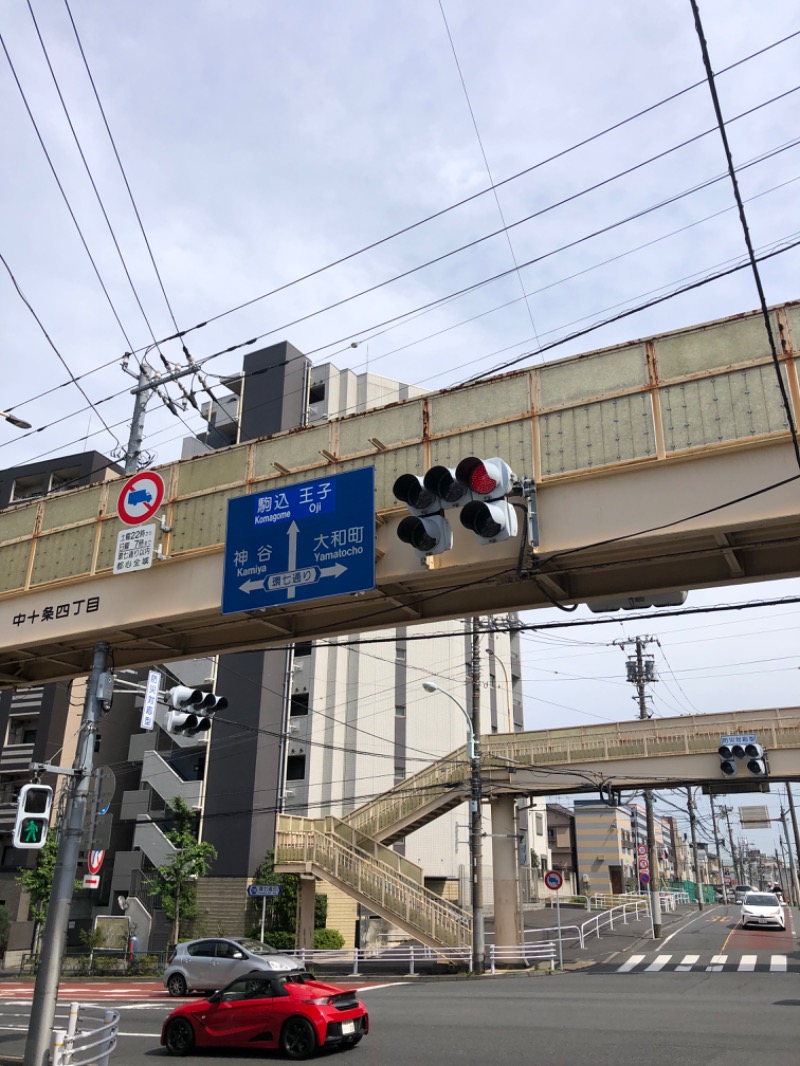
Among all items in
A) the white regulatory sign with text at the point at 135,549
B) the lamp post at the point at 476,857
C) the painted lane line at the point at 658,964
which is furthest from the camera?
the lamp post at the point at 476,857

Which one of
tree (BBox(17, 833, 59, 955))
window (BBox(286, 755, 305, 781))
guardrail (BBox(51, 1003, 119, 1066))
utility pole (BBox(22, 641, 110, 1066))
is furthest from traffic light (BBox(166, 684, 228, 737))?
window (BBox(286, 755, 305, 781))

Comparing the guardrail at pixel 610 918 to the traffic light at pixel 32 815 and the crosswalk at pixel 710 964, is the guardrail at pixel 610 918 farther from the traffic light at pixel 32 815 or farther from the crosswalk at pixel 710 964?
the traffic light at pixel 32 815

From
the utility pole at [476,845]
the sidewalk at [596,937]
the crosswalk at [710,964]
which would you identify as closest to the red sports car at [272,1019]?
the utility pole at [476,845]

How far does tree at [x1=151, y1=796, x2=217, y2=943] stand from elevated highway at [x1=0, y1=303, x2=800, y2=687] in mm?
20539

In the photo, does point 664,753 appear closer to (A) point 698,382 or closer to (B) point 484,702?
(A) point 698,382

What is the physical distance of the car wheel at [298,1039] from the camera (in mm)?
12344

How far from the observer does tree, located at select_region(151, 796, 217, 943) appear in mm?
33562

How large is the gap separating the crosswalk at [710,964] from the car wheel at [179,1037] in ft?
52.4

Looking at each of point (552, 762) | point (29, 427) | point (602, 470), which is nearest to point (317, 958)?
point (552, 762)

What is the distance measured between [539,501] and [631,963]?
840 inches

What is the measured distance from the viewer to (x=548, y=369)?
11906mm

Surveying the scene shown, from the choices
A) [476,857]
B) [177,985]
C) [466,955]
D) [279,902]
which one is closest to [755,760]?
[476,857]

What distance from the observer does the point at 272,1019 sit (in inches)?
504

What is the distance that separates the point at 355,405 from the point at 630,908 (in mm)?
35132
